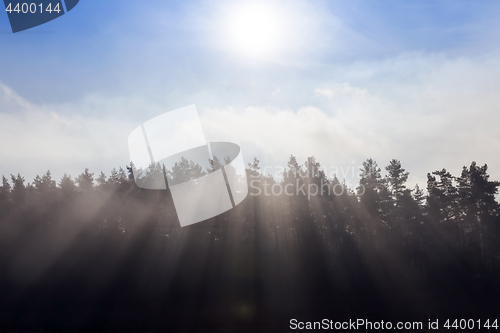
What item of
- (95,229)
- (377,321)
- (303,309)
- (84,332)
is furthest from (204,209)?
(377,321)

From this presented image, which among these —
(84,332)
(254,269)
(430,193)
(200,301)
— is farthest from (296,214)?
(84,332)

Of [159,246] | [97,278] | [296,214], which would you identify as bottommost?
[97,278]

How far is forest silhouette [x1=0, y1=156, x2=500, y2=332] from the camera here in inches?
1297

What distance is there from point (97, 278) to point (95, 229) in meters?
5.71

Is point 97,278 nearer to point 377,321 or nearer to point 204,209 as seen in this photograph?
point 204,209

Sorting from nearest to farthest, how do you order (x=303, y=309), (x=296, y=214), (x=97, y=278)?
(x=303, y=309) < (x=97, y=278) < (x=296, y=214)

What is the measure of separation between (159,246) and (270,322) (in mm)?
19464

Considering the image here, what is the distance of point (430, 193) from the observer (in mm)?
48844

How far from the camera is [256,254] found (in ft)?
138

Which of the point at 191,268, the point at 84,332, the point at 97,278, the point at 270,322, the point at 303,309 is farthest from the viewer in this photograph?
the point at 191,268

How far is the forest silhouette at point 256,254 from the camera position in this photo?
3294 cm

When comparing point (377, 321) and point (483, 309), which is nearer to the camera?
point (377, 321)

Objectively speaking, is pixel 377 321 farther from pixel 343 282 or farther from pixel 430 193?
pixel 430 193

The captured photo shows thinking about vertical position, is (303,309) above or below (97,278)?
below
